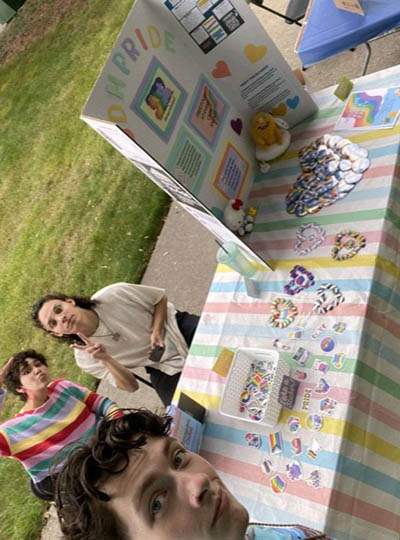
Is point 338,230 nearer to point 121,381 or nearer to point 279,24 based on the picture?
point 121,381

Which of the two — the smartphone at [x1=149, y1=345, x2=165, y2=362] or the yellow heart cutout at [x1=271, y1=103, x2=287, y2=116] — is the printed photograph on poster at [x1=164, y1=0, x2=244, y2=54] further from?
the smartphone at [x1=149, y1=345, x2=165, y2=362]

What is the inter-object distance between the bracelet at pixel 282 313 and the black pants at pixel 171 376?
715 mm

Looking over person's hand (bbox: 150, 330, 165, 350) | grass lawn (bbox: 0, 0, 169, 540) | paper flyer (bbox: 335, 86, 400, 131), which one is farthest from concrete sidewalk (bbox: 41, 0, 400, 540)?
paper flyer (bbox: 335, 86, 400, 131)

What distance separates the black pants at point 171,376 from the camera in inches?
104

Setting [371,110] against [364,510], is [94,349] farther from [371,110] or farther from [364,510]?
[371,110]

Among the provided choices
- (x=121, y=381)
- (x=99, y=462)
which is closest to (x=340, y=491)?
(x=99, y=462)

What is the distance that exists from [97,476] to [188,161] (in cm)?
130

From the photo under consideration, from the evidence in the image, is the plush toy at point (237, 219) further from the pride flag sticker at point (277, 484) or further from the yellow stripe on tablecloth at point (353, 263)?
the pride flag sticker at point (277, 484)

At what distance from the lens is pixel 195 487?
1166 mm

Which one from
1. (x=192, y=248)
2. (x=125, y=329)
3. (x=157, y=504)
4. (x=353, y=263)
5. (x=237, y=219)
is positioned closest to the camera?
(x=157, y=504)

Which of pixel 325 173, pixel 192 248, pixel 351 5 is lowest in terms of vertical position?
pixel 192 248

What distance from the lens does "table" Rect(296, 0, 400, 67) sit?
8.36 ft

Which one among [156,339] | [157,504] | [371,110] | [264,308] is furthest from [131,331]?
[371,110]

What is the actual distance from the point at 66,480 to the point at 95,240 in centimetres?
348
